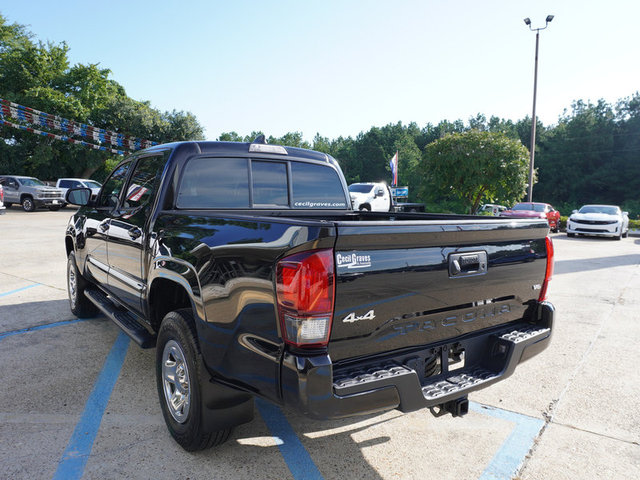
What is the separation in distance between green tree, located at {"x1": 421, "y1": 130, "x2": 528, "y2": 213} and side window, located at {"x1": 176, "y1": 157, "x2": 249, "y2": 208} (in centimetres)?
2544

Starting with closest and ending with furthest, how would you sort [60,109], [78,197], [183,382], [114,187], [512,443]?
[183,382], [512,443], [114,187], [78,197], [60,109]

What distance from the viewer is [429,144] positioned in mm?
28688

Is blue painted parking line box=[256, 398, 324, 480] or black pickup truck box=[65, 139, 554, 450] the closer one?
black pickup truck box=[65, 139, 554, 450]

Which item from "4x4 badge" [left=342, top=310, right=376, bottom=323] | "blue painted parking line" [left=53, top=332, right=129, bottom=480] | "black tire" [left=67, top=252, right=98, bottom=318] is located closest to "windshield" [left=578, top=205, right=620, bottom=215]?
"black tire" [left=67, top=252, right=98, bottom=318]

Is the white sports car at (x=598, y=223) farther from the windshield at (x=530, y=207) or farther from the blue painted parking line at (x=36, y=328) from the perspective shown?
the blue painted parking line at (x=36, y=328)

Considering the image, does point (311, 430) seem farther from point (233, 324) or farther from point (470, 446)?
point (233, 324)

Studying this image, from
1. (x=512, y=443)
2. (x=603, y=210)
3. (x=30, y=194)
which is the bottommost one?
(x=512, y=443)

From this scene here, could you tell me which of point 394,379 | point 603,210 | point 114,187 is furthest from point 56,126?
point 394,379

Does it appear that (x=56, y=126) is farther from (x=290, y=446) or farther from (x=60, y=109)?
(x=290, y=446)

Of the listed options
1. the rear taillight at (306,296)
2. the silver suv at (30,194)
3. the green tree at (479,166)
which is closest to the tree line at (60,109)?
the silver suv at (30,194)

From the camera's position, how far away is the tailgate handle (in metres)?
2.38

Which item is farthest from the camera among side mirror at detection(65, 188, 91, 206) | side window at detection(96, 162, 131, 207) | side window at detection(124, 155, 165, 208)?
side mirror at detection(65, 188, 91, 206)

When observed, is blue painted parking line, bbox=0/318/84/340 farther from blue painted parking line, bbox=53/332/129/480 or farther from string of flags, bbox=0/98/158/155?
string of flags, bbox=0/98/158/155

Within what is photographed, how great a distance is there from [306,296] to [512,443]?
1967mm
